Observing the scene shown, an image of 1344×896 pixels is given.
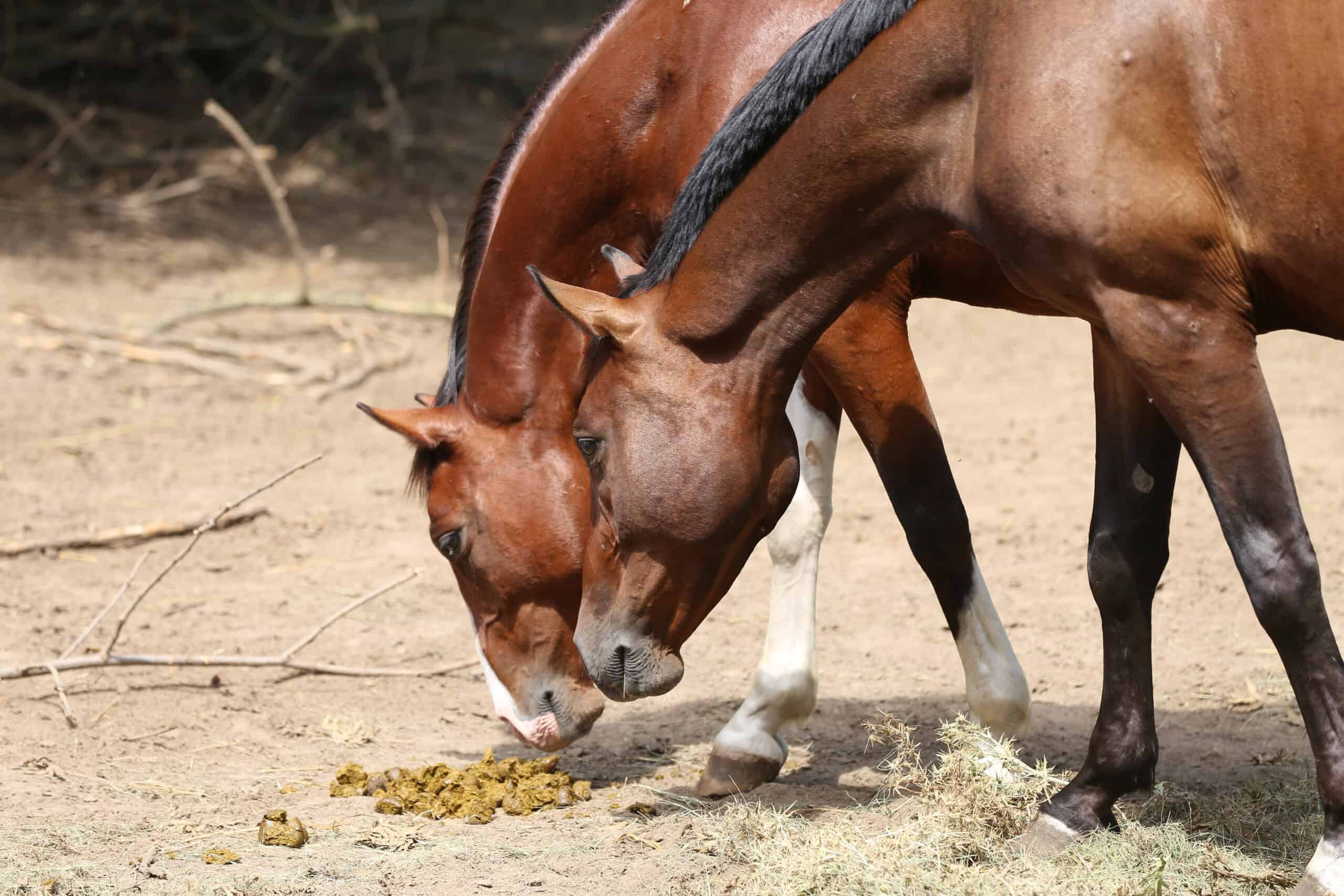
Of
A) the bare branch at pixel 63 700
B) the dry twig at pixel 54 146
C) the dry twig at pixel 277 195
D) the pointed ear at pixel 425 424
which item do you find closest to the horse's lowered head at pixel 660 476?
the pointed ear at pixel 425 424

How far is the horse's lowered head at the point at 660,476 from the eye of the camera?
8.27 ft

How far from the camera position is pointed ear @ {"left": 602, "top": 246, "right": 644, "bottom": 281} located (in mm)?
2719

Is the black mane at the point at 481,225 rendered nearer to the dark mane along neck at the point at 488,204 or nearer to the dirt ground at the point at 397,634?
the dark mane along neck at the point at 488,204

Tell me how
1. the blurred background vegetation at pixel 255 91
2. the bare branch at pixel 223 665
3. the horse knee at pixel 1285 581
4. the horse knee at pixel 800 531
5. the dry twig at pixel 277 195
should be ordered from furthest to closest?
the blurred background vegetation at pixel 255 91, the dry twig at pixel 277 195, the bare branch at pixel 223 665, the horse knee at pixel 800 531, the horse knee at pixel 1285 581

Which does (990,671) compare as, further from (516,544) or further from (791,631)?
(516,544)

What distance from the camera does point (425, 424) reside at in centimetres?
326

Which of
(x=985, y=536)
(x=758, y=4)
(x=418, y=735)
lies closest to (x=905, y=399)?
(x=758, y=4)

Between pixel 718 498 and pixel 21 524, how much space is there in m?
3.49

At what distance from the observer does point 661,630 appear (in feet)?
8.86

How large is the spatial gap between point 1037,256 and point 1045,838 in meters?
1.17

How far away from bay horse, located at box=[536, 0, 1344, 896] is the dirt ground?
651mm

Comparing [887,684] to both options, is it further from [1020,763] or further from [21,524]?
[21,524]

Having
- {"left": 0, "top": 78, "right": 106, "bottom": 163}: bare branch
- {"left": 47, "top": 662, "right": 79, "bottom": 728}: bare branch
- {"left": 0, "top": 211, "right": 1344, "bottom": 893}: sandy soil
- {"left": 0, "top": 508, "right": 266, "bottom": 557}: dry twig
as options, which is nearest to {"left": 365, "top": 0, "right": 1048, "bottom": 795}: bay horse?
{"left": 0, "top": 211, "right": 1344, "bottom": 893}: sandy soil

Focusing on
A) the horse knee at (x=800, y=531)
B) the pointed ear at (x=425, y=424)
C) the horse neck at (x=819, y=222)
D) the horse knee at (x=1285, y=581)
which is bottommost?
the horse knee at (x=800, y=531)
